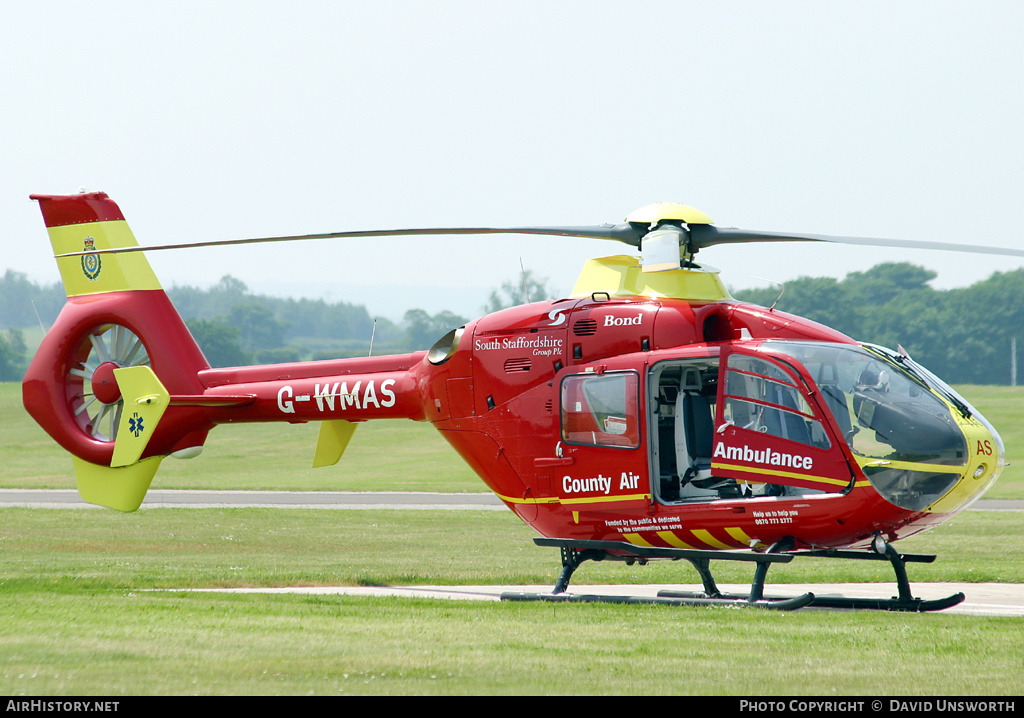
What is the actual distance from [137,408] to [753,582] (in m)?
8.40

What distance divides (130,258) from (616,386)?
832cm

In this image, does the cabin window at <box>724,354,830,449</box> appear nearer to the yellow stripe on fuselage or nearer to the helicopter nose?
the yellow stripe on fuselage

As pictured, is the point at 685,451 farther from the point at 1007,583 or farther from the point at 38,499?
the point at 38,499

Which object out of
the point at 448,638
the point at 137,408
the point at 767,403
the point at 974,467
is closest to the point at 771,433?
the point at 767,403

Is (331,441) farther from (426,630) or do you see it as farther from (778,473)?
(778,473)

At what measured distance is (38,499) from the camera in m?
30.6

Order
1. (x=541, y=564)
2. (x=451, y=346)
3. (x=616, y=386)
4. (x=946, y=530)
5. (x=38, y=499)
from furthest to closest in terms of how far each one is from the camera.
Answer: (x=38, y=499), (x=946, y=530), (x=541, y=564), (x=451, y=346), (x=616, y=386)

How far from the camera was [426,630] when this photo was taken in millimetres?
9844

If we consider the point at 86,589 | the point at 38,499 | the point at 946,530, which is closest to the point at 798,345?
the point at 86,589

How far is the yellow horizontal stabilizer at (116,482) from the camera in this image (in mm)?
15945

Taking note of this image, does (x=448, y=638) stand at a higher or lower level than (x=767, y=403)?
lower

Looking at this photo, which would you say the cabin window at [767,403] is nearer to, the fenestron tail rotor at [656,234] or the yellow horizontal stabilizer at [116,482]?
the fenestron tail rotor at [656,234]

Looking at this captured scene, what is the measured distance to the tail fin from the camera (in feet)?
52.3

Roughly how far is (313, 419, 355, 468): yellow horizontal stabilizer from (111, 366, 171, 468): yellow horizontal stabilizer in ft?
6.90
